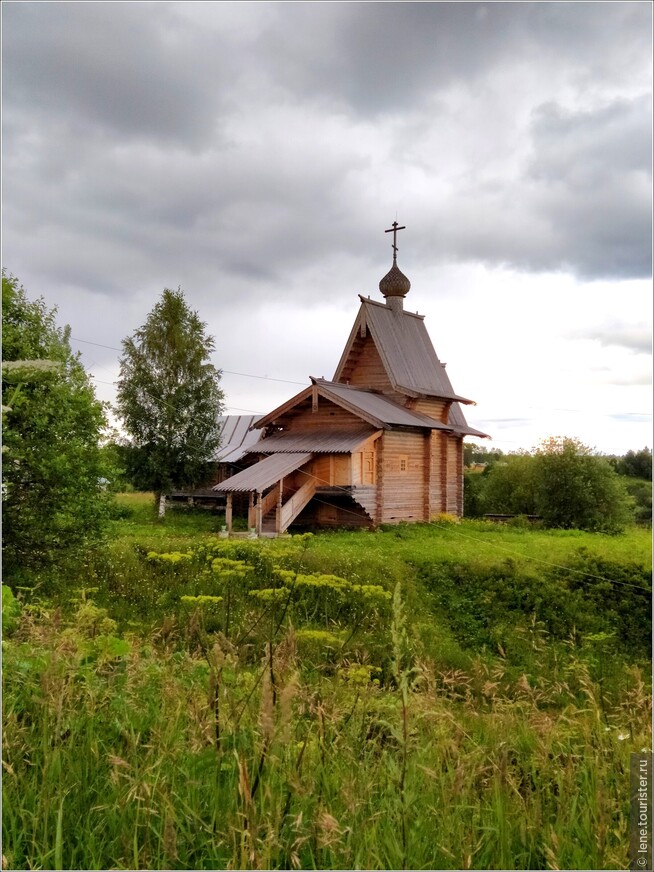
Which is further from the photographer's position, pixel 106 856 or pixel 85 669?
pixel 85 669

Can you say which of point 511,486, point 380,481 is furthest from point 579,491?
point 380,481

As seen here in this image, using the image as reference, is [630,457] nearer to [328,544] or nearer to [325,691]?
[328,544]

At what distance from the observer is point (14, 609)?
9.32 ft

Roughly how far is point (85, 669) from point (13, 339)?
3435 millimetres

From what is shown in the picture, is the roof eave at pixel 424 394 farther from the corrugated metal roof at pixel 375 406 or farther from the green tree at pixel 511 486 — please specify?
the green tree at pixel 511 486

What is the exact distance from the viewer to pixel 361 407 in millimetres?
14469

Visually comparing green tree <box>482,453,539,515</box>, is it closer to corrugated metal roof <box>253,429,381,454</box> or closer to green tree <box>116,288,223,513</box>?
corrugated metal roof <box>253,429,381,454</box>

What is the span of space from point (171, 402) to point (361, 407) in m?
8.07

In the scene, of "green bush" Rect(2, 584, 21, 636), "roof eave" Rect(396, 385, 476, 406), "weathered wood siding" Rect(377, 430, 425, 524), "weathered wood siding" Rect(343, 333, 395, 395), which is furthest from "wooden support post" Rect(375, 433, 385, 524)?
"green bush" Rect(2, 584, 21, 636)

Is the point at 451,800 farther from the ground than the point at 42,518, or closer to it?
closer to it

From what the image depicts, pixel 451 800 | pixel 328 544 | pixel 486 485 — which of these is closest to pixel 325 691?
pixel 451 800

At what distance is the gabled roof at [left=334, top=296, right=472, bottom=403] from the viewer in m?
17.5

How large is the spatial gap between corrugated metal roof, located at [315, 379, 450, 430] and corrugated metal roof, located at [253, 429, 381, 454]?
21.1 inches

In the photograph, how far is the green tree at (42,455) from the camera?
16.6 feet
